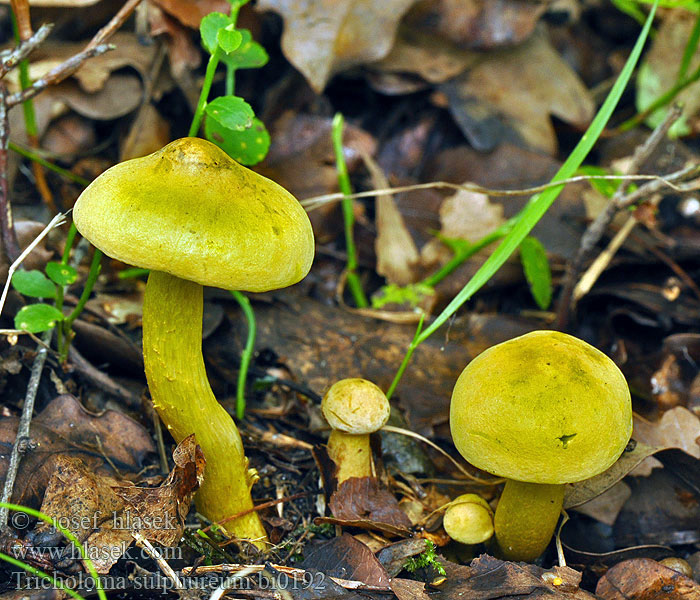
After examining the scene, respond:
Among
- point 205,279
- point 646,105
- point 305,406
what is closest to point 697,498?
point 305,406

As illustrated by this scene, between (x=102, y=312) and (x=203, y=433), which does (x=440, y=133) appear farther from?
(x=203, y=433)

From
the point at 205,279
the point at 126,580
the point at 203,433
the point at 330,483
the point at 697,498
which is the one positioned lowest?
the point at 697,498

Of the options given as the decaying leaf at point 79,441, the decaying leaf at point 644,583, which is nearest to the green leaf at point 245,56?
the decaying leaf at point 79,441

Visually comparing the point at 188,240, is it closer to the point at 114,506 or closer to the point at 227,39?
the point at 227,39

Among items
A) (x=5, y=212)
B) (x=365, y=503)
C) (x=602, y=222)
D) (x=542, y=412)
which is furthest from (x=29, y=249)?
(x=602, y=222)

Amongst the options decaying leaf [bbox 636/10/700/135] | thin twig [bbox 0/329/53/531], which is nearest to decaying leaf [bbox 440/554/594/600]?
thin twig [bbox 0/329/53/531]

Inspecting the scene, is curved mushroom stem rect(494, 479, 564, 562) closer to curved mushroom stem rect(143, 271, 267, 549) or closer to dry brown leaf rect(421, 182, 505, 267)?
curved mushroom stem rect(143, 271, 267, 549)
